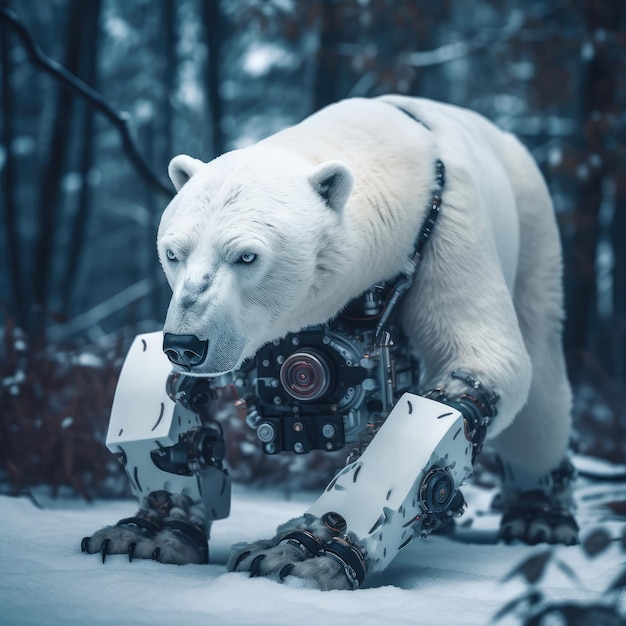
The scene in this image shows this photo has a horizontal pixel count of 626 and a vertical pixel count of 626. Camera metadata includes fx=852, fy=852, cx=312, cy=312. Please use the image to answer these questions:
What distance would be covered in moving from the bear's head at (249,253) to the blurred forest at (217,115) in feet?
5.06

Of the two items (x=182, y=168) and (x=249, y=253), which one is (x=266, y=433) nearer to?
(x=249, y=253)

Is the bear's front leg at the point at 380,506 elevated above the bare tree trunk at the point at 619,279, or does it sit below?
below

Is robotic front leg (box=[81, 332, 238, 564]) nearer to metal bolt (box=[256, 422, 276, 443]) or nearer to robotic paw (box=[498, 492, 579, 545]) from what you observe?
metal bolt (box=[256, 422, 276, 443])

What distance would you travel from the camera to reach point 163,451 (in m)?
2.19

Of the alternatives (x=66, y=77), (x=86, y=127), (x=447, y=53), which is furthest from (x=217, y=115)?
(x=66, y=77)

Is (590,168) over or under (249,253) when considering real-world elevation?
over

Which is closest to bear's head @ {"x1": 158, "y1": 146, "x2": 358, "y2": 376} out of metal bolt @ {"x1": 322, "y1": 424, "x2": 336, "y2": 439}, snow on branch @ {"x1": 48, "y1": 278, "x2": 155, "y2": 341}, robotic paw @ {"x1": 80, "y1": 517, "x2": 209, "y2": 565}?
metal bolt @ {"x1": 322, "y1": 424, "x2": 336, "y2": 439}

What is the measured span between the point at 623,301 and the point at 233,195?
747 cm

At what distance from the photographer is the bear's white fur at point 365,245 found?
183 cm

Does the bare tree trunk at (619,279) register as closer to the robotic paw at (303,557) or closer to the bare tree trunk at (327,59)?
the bare tree trunk at (327,59)

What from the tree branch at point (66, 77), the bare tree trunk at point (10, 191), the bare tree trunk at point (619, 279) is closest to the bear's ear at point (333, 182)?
the tree branch at point (66, 77)

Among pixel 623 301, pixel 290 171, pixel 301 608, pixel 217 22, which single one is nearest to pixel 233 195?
pixel 290 171

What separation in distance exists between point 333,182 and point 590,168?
4.11m

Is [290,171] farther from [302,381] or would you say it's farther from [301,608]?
[301,608]
